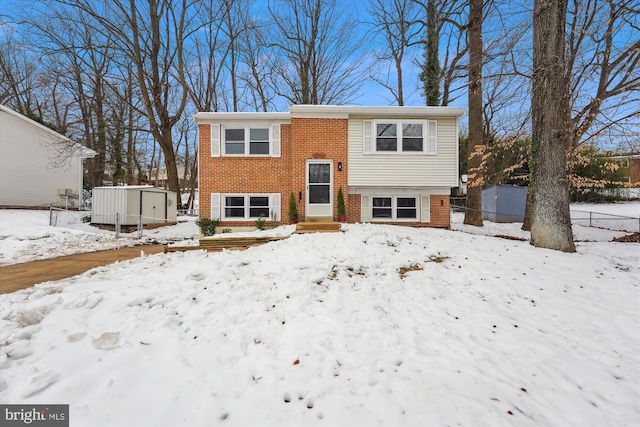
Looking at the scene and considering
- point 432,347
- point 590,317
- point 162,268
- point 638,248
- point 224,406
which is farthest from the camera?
point 638,248

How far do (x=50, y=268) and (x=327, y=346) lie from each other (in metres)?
6.55

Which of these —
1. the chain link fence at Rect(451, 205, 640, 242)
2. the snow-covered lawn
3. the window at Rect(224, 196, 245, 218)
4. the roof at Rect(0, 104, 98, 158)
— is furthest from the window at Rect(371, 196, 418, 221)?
the roof at Rect(0, 104, 98, 158)

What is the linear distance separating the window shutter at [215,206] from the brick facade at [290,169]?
0.15 m

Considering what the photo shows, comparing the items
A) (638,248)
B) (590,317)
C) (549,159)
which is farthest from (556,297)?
(638,248)

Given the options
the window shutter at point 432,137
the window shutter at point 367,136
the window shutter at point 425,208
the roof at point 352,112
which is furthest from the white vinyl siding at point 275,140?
the window shutter at point 425,208

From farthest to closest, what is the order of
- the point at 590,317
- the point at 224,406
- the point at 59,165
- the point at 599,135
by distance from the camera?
the point at 59,165 < the point at 599,135 < the point at 590,317 < the point at 224,406

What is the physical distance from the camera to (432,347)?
3.05 meters

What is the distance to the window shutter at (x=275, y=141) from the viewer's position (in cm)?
1144

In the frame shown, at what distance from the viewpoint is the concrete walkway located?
4.98 metres

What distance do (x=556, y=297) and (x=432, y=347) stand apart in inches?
109

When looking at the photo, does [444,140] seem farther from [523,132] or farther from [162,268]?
[162,268]

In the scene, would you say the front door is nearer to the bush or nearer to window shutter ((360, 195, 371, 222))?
window shutter ((360, 195, 371, 222))

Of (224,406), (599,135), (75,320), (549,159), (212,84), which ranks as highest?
(212,84)

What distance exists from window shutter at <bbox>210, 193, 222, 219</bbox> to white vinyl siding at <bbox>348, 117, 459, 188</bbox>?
529 cm
